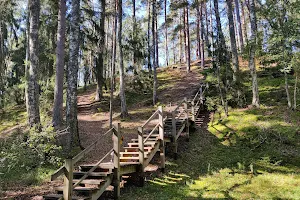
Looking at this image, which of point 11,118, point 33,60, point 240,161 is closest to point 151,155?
point 240,161

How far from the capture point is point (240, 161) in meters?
9.98

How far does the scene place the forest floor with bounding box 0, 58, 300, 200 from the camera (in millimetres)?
7473

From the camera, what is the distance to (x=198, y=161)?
34.0ft

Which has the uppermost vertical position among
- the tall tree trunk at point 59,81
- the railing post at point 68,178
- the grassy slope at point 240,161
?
the tall tree trunk at point 59,81

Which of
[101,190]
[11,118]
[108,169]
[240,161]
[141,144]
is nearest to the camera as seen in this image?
[101,190]

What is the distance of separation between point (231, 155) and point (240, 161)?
2.27 ft

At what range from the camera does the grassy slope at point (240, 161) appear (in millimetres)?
7465

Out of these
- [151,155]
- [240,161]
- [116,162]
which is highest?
[116,162]

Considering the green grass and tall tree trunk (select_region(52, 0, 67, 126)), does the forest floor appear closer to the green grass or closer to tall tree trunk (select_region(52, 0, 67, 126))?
tall tree trunk (select_region(52, 0, 67, 126))

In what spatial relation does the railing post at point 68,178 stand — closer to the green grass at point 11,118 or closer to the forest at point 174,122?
the forest at point 174,122

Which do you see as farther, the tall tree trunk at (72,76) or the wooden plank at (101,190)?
the tall tree trunk at (72,76)

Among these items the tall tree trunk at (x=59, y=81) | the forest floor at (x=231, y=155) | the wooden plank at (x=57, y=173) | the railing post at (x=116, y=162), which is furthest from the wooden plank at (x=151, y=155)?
the tall tree trunk at (x=59, y=81)

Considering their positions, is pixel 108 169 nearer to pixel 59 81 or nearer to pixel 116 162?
pixel 116 162

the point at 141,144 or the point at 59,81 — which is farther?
the point at 59,81
